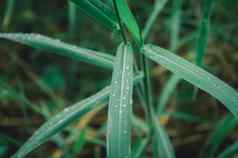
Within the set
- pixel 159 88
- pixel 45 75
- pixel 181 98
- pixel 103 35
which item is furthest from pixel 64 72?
pixel 181 98

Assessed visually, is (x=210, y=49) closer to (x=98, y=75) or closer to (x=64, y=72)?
(x=98, y=75)

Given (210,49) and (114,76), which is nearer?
(114,76)

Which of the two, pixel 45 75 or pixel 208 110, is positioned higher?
pixel 45 75

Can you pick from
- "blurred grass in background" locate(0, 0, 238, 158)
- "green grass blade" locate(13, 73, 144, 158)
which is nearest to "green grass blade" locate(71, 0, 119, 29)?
"green grass blade" locate(13, 73, 144, 158)

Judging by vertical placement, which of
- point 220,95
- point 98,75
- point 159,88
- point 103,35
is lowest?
point 220,95

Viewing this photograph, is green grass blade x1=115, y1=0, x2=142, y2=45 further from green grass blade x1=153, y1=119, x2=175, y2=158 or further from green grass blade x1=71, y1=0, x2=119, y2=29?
green grass blade x1=153, y1=119, x2=175, y2=158

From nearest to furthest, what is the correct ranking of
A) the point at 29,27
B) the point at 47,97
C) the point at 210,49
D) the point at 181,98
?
the point at 181,98, the point at 210,49, the point at 47,97, the point at 29,27

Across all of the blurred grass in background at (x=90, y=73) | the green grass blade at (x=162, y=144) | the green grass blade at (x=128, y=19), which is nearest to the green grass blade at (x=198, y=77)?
the green grass blade at (x=128, y=19)
